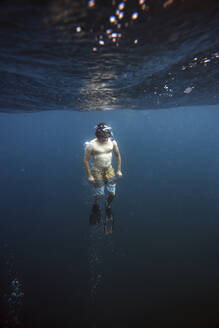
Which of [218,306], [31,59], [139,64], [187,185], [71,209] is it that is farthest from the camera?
[187,185]

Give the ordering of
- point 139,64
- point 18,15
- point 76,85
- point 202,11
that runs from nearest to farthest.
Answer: point 18,15 → point 202,11 → point 139,64 → point 76,85

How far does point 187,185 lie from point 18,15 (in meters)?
20.0

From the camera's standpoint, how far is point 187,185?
66.6 feet

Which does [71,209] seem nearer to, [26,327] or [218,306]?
[26,327]

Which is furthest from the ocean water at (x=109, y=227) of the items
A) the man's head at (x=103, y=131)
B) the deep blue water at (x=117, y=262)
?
the man's head at (x=103, y=131)

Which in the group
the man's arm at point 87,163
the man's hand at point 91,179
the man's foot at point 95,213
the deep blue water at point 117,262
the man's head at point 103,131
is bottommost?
the deep blue water at point 117,262

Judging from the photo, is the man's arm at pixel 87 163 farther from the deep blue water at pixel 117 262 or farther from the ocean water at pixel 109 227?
the deep blue water at pixel 117 262

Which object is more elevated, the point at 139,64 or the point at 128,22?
the point at 139,64

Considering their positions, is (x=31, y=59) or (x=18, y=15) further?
(x=31, y=59)

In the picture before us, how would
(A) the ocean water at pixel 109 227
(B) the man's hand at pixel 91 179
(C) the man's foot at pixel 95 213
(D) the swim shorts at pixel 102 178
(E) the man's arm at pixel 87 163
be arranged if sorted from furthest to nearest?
(C) the man's foot at pixel 95 213 < (D) the swim shorts at pixel 102 178 < (B) the man's hand at pixel 91 179 < (E) the man's arm at pixel 87 163 < (A) the ocean water at pixel 109 227

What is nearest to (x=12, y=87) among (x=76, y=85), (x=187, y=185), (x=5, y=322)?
(x=76, y=85)

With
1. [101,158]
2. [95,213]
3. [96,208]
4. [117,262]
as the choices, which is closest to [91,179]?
[101,158]

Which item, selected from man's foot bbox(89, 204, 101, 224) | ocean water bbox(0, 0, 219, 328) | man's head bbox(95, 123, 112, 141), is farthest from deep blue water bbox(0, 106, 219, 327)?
man's head bbox(95, 123, 112, 141)

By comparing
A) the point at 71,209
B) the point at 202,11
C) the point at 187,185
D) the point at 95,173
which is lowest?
the point at 71,209
